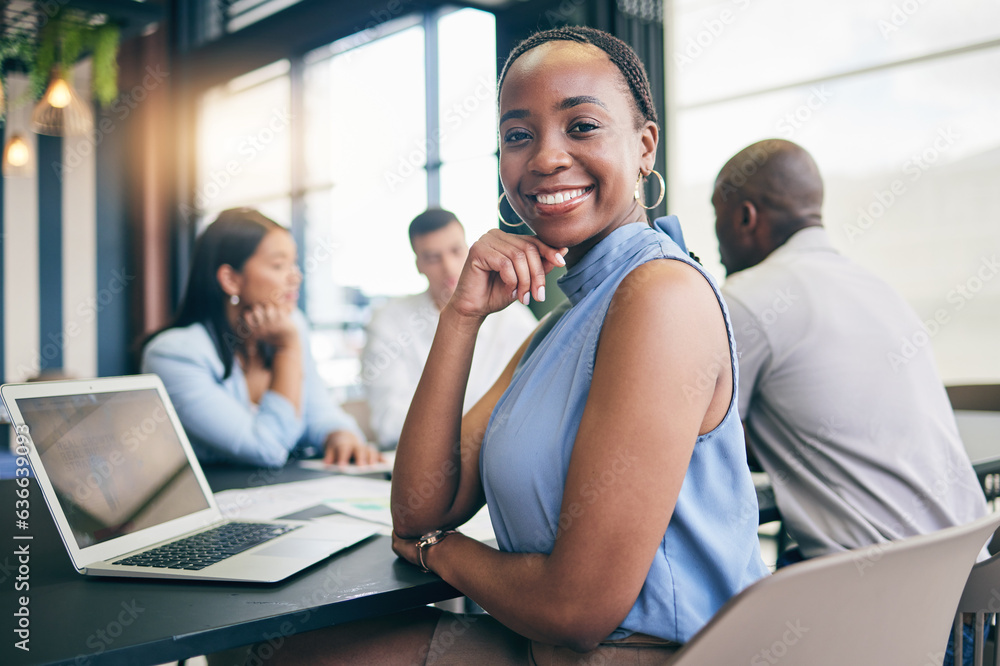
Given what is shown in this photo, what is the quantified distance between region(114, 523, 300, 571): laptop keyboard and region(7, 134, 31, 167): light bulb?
5.50m

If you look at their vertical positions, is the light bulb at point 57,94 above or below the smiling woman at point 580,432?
above

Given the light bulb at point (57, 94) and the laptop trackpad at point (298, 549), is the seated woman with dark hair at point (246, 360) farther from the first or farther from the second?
the light bulb at point (57, 94)

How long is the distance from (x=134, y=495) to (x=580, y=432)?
73 cm

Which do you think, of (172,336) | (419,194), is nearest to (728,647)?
(172,336)

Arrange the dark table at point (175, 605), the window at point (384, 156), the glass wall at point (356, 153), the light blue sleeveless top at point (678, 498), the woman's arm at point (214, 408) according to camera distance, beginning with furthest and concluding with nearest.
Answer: the glass wall at point (356, 153) < the window at point (384, 156) < the woman's arm at point (214, 408) < the light blue sleeveless top at point (678, 498) < the dark table at point (175, 605)

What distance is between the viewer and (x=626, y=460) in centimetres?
87

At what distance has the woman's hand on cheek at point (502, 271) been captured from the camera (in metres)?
1.17

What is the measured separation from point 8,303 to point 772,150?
6.95 metres

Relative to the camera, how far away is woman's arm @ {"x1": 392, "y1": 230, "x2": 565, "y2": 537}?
3.86ft

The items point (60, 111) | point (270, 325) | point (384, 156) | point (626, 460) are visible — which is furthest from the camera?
point (384, 156)

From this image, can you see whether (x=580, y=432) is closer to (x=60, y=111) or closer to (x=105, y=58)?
(x=60, y=111)

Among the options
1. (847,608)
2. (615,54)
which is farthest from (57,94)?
(847,608)

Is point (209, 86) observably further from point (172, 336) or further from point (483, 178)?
point (172, 336)

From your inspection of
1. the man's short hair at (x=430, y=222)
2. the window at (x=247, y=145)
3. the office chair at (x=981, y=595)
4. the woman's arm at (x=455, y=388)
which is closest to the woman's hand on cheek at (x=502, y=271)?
the woman's arm at (x=455, y=388)
